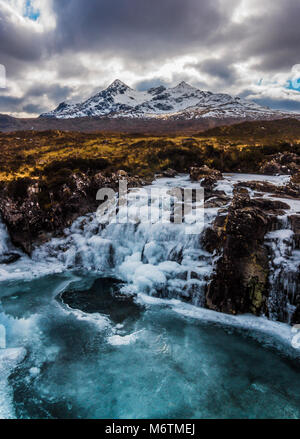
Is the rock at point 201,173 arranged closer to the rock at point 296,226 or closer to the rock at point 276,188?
the rock at point 276,188

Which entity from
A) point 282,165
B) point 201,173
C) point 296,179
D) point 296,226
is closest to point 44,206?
point 201,173

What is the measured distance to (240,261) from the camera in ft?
42.3

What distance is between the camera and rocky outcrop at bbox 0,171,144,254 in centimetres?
2045

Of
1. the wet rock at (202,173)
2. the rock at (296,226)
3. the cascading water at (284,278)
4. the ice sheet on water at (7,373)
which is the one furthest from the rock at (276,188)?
the ice sheet on water at (7,373)

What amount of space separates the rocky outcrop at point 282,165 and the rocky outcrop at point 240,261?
1363 centimetres

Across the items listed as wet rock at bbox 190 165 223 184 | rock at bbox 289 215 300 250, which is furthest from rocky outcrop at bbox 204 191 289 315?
wet rock at bbox 190 165 223 184

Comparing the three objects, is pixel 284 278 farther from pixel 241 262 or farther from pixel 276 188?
pixel 276 188

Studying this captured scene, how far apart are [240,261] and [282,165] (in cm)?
1822

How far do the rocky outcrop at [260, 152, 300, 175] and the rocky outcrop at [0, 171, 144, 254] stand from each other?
16.0m

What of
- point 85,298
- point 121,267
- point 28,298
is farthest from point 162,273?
point 28,298

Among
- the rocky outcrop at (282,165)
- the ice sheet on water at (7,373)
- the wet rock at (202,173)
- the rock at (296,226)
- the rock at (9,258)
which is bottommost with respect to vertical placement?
the ice sheet on water at (7,373)

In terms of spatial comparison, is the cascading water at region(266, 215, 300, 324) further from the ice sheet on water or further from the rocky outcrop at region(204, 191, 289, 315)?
the ice sheet on water

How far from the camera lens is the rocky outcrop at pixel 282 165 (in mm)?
25688
